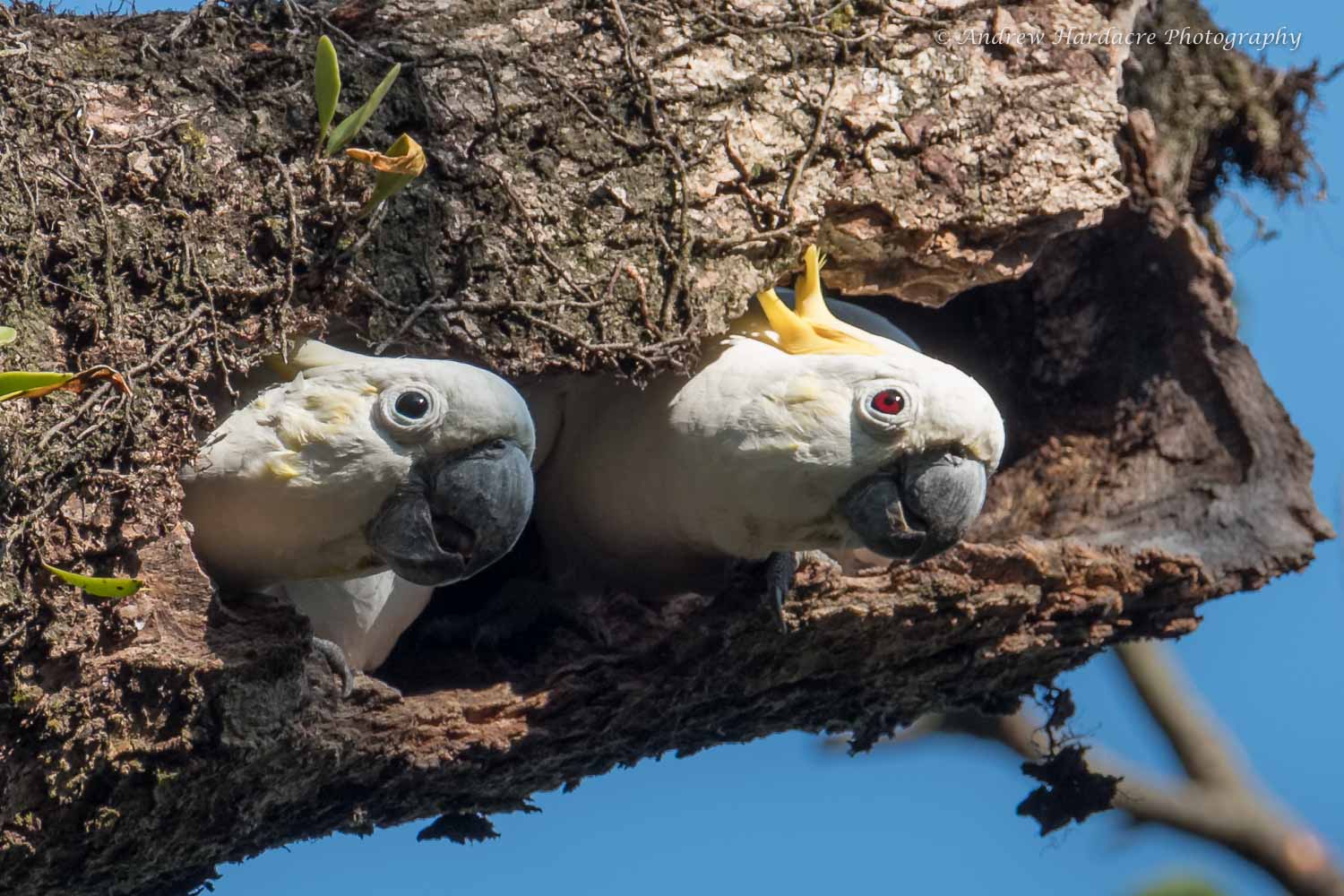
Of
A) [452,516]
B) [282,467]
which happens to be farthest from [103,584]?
[452,516]

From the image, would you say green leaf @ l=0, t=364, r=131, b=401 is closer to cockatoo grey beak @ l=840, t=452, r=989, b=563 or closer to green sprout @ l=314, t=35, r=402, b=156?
green sprout @ l=314, t=35, r=402, b=156

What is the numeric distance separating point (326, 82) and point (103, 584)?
1.07 metres

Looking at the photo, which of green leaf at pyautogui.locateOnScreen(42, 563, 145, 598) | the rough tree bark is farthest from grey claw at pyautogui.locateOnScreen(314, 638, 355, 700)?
green leaf at pyautogui.locateOnScreen(42, 563, 145, 598)

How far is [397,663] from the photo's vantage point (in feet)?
13.2

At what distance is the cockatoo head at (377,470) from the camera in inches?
122

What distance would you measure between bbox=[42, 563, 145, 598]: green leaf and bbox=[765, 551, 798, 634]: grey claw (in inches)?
60.4

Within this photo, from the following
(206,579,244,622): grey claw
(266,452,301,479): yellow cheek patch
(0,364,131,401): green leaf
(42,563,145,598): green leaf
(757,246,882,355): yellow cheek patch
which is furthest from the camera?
(757,246,882,355): yellow cheek patch

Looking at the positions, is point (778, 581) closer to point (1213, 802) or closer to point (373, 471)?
point (373, 471)

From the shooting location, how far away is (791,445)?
11.4ft

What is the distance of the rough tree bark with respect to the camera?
288cm

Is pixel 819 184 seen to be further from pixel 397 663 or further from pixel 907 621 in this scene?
pixel 397 663

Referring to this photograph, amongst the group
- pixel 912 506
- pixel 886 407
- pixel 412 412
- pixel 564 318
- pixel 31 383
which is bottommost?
pixel 31 383

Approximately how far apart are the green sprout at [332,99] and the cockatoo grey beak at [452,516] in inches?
26.6

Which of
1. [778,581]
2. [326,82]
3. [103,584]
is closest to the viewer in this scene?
[103,584]
